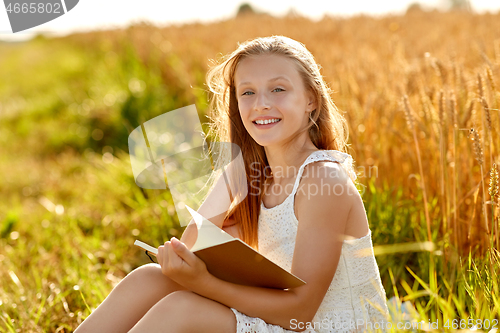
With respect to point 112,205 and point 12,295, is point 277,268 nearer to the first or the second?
point 12,295

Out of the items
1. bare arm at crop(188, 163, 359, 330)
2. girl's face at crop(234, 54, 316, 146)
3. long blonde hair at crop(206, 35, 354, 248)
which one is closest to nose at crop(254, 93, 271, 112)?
girl's face at crop(234, 54, 316, 146)

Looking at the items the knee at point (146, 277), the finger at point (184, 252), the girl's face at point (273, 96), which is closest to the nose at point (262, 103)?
the girl's face at point (273, 96)

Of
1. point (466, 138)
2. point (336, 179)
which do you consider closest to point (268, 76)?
Result: point (336, 179)

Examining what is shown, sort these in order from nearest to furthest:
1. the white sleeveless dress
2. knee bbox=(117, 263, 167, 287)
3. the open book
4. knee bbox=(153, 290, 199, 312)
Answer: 1. the open book
2. knee bbox=(153, 290, 199, 312)
3. the white sleeveless dress
4. knee bbox=(117, 263, 167, 287)

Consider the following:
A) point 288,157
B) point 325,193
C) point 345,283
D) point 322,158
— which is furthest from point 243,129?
point 345,283

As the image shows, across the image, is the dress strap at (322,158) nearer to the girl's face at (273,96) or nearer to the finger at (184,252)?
the girl's face at (273,96)

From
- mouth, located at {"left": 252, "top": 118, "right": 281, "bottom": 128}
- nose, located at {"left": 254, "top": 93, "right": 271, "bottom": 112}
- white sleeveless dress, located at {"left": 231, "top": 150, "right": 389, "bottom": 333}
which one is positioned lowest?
white sleeveless dress, located at {"left": 231, "top": 150, "right": 389, "bottom": 333}

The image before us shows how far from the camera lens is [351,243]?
1360 millimetres

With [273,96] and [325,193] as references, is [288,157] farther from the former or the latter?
[325,193]

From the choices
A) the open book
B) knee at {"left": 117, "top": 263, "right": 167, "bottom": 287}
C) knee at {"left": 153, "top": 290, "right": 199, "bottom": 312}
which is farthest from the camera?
knee at {"left": 117, "top": 263, "right": 167, "bottom": 287}

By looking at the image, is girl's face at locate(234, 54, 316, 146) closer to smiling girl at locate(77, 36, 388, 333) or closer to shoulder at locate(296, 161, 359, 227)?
smiling girl at locate(77, 36, 388, 333)

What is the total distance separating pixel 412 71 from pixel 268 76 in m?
1.01

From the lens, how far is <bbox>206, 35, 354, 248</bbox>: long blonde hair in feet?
4.98

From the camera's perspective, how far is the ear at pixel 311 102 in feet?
5.10
